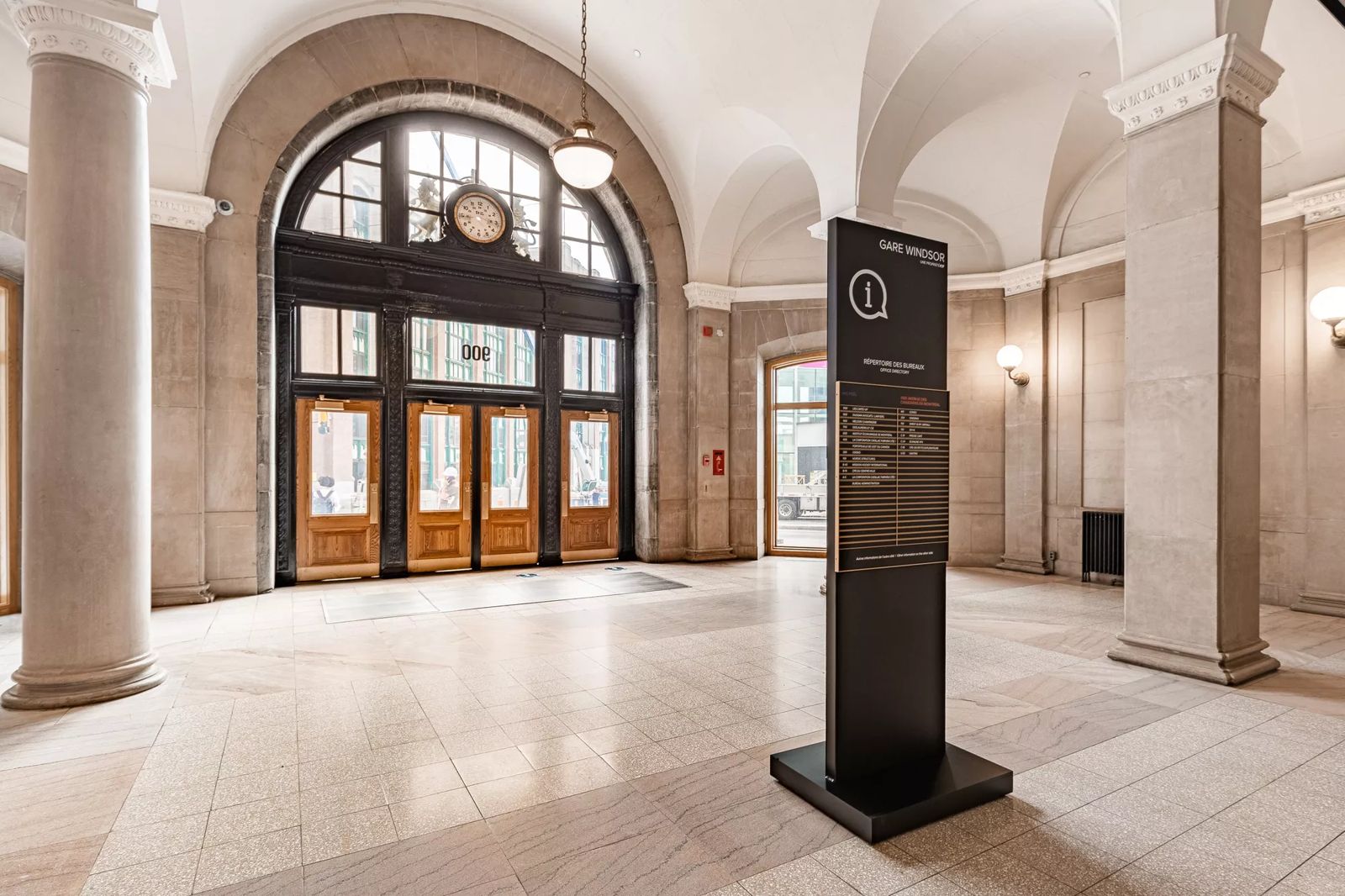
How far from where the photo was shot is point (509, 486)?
34.2ft

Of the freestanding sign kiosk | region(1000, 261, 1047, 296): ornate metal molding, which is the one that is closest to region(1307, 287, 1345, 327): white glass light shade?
region(1000, 261, 1047, 296): ornate metal molding

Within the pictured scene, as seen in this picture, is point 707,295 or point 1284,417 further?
point 707,295

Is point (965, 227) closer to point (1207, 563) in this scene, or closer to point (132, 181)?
point (1207, 563)

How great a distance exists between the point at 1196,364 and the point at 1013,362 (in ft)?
18.5

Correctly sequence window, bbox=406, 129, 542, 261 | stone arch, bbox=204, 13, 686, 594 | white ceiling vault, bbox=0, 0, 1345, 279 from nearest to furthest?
white ceiling vault, bbox=0, 0, 1345, 279, stone arch, bbox=204, 13, 686, 594, window, bbox=406, 129, 542, 261

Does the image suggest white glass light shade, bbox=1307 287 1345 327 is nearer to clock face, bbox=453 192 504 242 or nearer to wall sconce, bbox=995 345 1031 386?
wall sconce, bbox=995 345 1031 386

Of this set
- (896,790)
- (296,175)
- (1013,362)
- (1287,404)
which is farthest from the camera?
(1013,362)

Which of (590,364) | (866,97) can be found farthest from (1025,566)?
(590,364)

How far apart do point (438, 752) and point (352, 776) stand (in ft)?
1.43

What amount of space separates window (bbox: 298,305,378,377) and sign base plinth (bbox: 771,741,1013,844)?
8.05 m

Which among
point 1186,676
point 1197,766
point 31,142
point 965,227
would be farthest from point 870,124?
point 31,142

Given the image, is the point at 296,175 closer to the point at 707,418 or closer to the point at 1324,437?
the point at 707,418

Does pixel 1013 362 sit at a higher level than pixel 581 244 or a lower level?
lower

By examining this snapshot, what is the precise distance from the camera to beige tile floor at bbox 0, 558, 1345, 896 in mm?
2623
